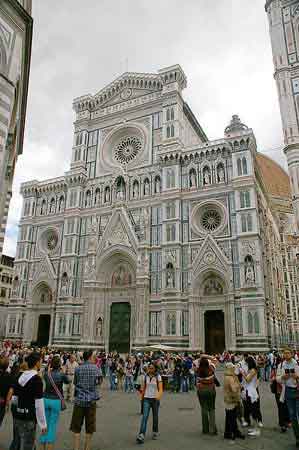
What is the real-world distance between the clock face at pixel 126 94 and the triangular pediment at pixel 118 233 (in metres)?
12.7

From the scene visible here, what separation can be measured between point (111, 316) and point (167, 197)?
1105cm

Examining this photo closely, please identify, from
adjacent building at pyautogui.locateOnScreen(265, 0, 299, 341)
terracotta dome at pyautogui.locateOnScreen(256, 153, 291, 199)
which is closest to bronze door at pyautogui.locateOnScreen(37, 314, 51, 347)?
adjacent building at pyautogui.locateOnScreen(265, 0, 299, 341)

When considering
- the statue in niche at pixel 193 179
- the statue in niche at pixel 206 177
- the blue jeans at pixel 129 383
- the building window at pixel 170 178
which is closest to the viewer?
the blue jeans at pixel 129 383

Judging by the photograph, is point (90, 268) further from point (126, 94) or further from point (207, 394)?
point (207, 394)

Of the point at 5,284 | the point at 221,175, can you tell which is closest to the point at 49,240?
the point at 5,284

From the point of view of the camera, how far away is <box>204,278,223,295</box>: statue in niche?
26700 mm

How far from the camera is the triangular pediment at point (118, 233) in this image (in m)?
30.4

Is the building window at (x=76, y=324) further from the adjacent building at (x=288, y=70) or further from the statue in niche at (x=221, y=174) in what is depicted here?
the adjacent building at (x=288, y=70)

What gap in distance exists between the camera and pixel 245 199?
26.9m

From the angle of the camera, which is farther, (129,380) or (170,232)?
(170,232)

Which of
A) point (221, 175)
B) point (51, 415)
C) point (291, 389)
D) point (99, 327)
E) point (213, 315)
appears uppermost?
point (221, 175)

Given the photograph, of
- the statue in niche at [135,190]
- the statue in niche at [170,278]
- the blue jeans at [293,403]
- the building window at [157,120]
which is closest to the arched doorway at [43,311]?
the statue in niche at [135,190]

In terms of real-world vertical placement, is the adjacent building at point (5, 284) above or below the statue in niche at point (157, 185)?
below

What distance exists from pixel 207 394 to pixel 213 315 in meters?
19.9
